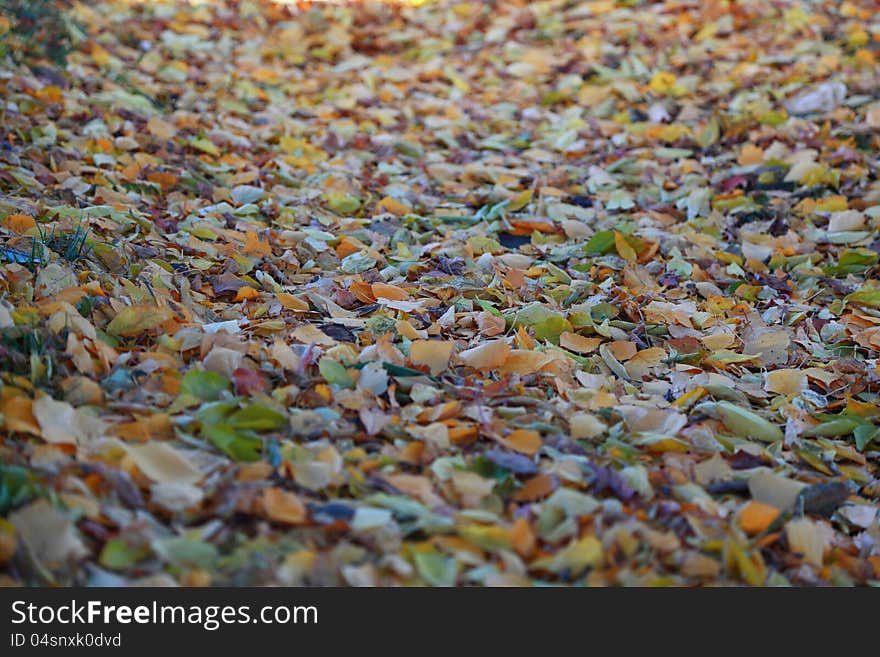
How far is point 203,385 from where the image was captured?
1461 millimetres

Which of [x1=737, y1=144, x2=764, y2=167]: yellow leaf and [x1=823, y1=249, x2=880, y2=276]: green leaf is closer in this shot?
[x1=823, y1=249, x2=880, y2=276]: green leaf

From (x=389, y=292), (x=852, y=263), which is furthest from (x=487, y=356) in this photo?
(x=852, y=263)

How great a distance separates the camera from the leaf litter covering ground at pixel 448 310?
124cm

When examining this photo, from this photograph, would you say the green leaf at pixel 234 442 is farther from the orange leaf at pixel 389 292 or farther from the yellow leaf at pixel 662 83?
the yellow leaf at pixel 662 83

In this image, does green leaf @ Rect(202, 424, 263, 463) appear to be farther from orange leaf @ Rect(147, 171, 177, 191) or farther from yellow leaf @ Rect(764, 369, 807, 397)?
orange leaf @ Rect(147, 171, 177, 191)

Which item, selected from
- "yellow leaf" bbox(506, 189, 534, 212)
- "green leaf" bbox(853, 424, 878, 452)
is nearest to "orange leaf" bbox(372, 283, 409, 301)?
"yellow leaf" bbox(506, 189, 534, 212)

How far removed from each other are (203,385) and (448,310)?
61 cm

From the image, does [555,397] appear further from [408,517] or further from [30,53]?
[30,53]

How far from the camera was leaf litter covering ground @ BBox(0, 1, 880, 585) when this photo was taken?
4.06ft

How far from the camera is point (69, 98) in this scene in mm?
2785

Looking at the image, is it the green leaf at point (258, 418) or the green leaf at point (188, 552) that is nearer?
the green leaf at point (188, 552)

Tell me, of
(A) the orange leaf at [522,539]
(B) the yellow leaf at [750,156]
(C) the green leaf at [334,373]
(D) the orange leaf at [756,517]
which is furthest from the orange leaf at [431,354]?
(B) the yellow leaf at [750,156]

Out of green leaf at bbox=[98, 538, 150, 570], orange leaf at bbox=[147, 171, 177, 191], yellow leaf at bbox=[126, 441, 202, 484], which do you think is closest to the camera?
green leaf at bbox=[98, 538, 150, 570]
